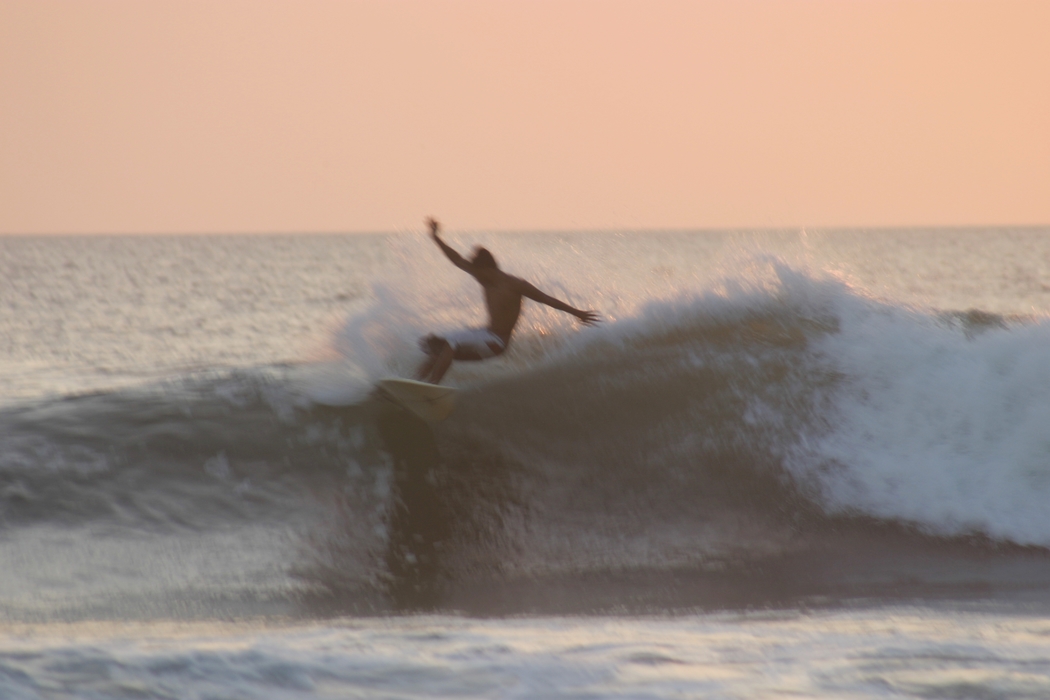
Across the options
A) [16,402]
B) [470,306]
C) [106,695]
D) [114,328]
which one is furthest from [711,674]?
[114,328]

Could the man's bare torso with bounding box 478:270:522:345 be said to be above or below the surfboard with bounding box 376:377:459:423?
above

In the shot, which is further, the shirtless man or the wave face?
the shirtless man

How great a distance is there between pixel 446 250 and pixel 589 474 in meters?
1.93

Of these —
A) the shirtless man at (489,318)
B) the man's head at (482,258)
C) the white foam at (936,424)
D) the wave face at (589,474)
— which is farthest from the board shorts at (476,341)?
the white foam at (936,424)

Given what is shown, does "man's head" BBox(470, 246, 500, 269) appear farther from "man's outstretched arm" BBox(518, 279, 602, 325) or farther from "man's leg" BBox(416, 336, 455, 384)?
"man's leg" BBox(416, 336, 455, 384)

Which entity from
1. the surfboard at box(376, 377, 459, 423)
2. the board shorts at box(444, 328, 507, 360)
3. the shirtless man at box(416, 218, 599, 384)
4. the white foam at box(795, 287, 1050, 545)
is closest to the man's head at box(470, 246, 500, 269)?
the shirtless man at box(416, 218, 599, 384)

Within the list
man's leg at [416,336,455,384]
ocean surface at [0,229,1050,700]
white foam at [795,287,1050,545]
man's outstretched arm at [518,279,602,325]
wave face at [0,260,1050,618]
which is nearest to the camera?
ocean surface at [0,229,1050,700]

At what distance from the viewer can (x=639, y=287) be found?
30.3 feet

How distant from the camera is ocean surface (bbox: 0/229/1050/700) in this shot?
13.0 feet

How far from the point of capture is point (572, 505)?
7.03 metres

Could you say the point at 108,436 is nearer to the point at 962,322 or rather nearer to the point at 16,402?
the point at 16,402

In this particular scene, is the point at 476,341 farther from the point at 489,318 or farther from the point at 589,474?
the point at 589,474

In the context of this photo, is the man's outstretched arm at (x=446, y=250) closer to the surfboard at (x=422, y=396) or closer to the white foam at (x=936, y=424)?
the surfboard at (x=422, y=396)

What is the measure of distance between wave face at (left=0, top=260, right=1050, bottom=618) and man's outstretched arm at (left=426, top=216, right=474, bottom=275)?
112 centimetres
